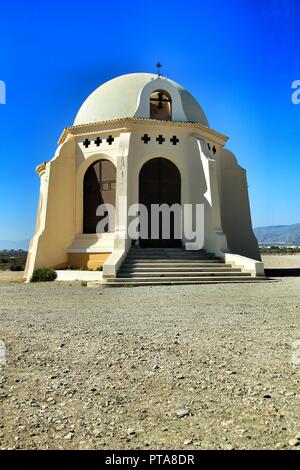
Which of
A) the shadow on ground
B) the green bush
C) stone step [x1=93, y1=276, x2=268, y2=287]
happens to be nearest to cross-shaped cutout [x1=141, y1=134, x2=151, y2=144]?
the green bush

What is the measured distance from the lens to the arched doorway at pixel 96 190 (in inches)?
786

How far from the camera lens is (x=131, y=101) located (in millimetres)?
20906

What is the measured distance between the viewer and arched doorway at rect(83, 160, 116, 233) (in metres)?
20.0

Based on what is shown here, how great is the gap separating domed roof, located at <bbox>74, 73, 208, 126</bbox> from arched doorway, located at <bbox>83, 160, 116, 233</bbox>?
2.38 metres

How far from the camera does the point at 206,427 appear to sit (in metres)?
3.52

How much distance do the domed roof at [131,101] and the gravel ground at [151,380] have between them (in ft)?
44.7

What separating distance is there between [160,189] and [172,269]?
15.8 ft

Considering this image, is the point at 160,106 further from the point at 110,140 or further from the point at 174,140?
the point at 110,140

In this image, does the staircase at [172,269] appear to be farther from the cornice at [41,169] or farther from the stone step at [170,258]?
the cornice at [41,169]

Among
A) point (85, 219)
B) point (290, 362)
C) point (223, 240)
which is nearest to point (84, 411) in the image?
point (290, 362)

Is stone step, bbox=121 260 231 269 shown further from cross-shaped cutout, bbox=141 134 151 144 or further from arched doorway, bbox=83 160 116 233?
cross-shaped cutout, bbox=141 134 151 144

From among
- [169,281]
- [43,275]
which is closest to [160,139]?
[169,281]

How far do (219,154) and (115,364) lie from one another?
19188mm

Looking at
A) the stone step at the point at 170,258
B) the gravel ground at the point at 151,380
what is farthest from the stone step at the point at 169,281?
the gravel ground at the point at 151,380
